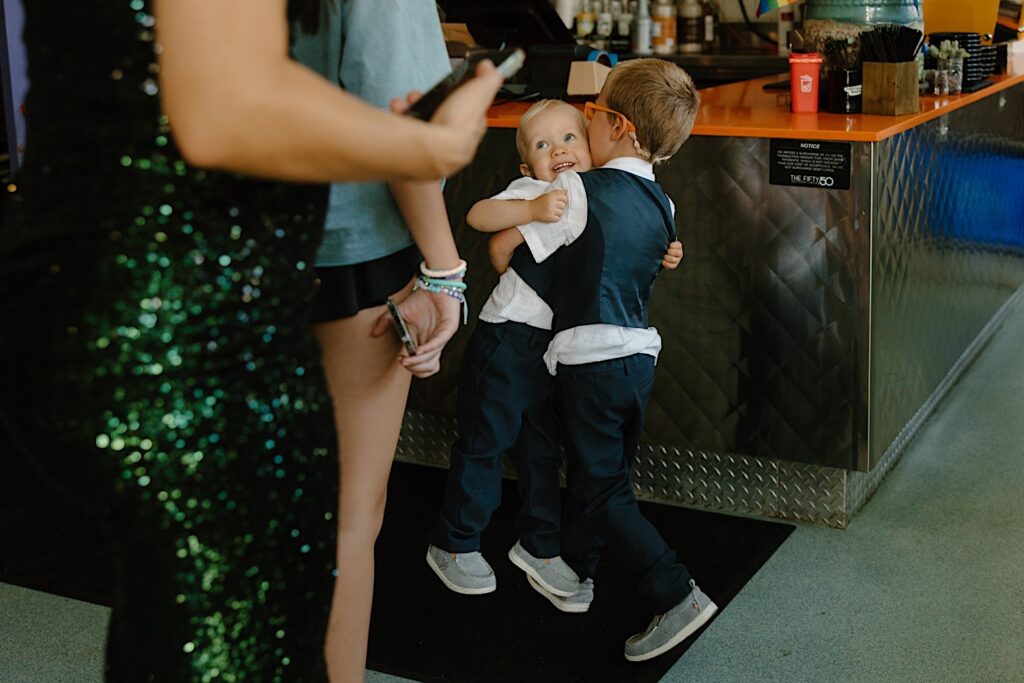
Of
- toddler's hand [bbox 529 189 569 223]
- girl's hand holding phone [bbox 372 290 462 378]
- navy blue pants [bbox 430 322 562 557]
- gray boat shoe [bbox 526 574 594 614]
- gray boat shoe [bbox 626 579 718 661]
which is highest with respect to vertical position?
girl's hand holding phone [bbox 372 290 462 378]

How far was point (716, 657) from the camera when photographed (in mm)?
2561

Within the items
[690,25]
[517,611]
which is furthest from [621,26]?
[517,611]

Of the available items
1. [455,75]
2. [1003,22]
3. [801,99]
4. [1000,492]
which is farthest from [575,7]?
[455,75]

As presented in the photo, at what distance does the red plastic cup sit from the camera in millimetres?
3191

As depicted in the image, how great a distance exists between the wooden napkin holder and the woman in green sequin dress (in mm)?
2198

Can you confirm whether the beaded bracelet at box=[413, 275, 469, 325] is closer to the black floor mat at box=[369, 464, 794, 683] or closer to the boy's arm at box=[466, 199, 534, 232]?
the boy's arm at box=[466, 199, 534, 232]

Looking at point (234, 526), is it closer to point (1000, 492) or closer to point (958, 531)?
point (958, 531)

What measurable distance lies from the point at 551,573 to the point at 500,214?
81 centimetres

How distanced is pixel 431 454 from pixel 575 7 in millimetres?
2943

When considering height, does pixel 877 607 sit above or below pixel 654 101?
below

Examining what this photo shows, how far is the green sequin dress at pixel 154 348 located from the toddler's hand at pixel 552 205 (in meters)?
1.27

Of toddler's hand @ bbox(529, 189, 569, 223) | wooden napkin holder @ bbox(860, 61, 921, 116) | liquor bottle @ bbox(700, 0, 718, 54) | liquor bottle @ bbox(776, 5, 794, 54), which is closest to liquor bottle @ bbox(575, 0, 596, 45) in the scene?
liquor bottle @ bbox(700, 0, 718, 54)

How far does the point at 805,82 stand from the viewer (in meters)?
3.20

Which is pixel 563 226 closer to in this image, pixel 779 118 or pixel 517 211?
pixel 517 211
